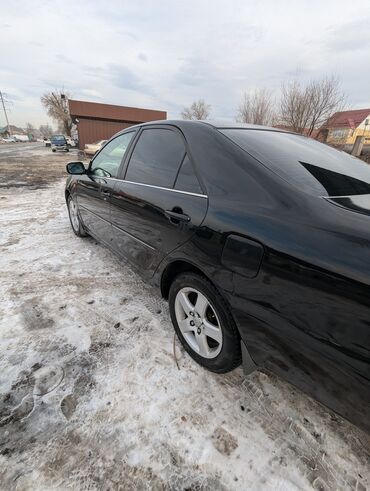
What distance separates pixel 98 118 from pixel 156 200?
101 feet

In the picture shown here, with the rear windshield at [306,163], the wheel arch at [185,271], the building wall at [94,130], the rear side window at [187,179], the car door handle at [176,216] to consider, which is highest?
the rear windshield at [306,163]

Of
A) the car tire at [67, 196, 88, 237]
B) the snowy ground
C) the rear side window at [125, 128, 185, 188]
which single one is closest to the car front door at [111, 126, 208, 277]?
the rear side window at [125, 128, 185, 188]

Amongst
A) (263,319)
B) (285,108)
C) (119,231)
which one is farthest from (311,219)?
(285,108)

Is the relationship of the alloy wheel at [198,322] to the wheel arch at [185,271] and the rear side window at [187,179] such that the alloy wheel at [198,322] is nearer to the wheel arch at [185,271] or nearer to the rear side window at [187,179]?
the wheel arch at [185,271]

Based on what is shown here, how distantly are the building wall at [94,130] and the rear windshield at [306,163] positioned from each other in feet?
96.6

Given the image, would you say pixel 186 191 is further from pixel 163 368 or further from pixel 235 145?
pixel 163 368

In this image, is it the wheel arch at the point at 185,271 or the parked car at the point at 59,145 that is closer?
the wheel arch at the point at 185,271

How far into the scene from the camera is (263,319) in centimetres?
A: 137

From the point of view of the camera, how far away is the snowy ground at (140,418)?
1.37 metres

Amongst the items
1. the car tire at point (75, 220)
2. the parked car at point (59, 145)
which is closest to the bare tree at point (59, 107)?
the parked car at point (59, 145)

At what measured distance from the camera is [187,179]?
1.87 m

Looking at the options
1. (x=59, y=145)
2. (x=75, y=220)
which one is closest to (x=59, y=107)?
(x=59, y=145)

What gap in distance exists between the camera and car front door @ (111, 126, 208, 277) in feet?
5.92

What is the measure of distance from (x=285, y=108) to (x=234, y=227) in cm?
2157
